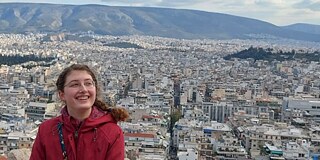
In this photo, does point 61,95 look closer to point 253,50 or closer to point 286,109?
point 286,109

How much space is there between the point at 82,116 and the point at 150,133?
Result: 1417cm

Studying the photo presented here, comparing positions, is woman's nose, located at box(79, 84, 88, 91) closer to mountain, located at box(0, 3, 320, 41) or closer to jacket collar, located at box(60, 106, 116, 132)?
jacket collar, located at box(60, 106, 116, 132)

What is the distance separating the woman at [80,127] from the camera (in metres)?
1.66

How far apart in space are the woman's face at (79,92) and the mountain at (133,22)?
411 feet

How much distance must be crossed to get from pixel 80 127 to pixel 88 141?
5 cm

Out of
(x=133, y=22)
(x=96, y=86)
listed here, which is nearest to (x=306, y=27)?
(x=133, y=22)

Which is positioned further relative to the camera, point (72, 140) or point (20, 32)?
point (20, 32)

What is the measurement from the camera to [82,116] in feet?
5.55

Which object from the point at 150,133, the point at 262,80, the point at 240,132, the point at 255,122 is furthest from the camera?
the point at 262,80

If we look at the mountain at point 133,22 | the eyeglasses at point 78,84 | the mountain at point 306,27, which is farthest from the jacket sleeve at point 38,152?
the mountain at point 306,27

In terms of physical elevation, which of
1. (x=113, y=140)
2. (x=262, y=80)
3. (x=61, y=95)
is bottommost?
(x=262, y=80)

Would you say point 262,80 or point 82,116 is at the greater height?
point 82,116

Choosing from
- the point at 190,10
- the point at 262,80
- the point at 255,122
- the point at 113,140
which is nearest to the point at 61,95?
the point at 113,140

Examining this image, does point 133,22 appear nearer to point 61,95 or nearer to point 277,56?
point 277,56
